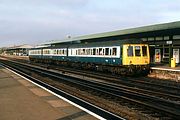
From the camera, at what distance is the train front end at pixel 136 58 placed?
26594mm

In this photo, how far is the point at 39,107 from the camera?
10.4 m

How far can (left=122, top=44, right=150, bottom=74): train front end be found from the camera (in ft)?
87.2

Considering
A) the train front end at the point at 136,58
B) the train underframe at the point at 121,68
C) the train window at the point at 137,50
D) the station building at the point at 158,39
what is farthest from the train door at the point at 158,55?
the train window at the point at 137,50

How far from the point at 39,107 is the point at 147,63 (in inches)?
712

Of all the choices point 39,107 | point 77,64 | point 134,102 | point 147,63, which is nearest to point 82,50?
point 77,64

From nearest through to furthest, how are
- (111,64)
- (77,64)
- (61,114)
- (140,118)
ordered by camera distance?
(61,114) < (140,118) < (111,64) < (77,64)

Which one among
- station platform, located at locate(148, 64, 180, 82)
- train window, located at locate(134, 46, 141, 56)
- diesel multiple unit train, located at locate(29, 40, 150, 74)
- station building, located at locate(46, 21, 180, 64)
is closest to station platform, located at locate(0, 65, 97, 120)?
station platform, located at locate(148, 64, 180, 82)

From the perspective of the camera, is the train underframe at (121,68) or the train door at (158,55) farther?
the train door at (158,55)

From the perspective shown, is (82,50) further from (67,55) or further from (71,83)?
(71,83)

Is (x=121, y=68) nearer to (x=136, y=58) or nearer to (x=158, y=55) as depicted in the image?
(x=136, y=58)

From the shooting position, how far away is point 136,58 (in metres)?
27.1

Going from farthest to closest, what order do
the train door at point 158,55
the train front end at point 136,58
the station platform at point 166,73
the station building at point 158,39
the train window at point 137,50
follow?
the train door at point 158,55
the station building at point 158,39
the train window at point 137,50
the train front end at point 136,58
the station platform at point 166,73

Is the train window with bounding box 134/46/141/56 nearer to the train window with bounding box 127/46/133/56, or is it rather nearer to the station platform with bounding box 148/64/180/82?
the train window with bounding box 127/46/133/56

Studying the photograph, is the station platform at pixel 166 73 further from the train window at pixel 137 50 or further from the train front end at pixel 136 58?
the train window at pixel 137 50
